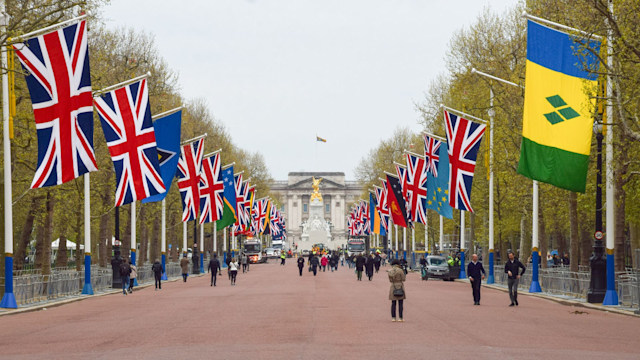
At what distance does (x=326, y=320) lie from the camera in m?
23.7

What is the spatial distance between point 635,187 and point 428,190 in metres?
12.9

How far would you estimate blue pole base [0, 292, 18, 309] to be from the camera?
97.0ft

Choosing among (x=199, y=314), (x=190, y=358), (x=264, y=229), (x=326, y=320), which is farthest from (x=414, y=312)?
(x=264, y=229)

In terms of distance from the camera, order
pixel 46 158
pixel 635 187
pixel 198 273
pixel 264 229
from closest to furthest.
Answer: pixel 46 158 < pixel 635 187 < pixel 198 273 < pixel 264 229

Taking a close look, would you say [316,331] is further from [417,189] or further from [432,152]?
[417,189]

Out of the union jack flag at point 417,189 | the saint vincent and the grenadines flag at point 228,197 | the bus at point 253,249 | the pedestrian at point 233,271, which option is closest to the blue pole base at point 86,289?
the pedestrian at point 233,271

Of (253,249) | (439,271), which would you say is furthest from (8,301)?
(253,249)

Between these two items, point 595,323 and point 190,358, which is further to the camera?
point 595,323

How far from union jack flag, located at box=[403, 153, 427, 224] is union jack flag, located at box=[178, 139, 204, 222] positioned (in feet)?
40.4

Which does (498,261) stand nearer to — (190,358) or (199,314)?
(199,314)

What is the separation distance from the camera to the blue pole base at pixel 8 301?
29578 millimetres

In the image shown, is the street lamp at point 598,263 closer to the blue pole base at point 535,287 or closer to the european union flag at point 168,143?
the blue pole base at point 535,287

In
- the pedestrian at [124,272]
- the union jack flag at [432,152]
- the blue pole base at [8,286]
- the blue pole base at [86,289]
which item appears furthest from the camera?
the union jack flag at [432,152]

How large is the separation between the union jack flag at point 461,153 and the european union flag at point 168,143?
37.8ft
